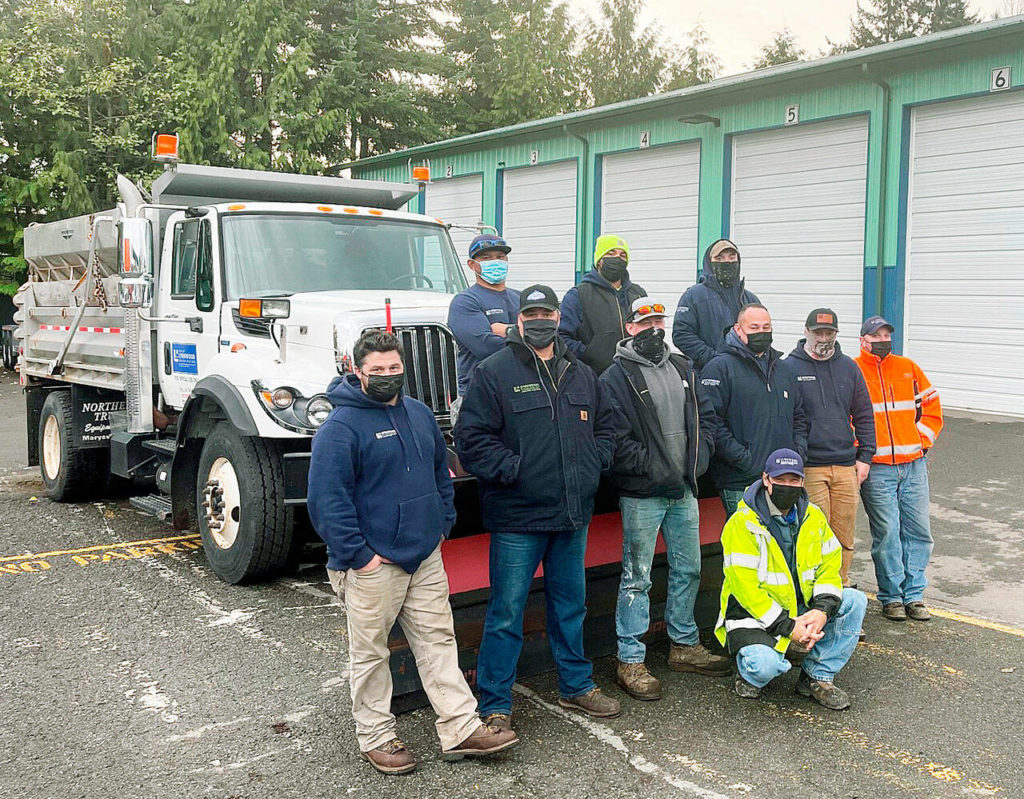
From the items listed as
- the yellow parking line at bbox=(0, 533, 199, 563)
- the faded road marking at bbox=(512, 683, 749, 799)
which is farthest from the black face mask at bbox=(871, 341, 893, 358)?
the yellow parking line at bbox=(0, 533, 199, 563)

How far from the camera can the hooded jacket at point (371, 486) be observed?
4.21m

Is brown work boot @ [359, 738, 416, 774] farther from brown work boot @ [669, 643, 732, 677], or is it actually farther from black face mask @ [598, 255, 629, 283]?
black face mask @ [598, 255, 629, 283]

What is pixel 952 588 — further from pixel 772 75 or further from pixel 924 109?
pixel 772 75

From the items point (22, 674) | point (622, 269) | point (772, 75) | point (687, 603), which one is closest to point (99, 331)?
point (22, 674)

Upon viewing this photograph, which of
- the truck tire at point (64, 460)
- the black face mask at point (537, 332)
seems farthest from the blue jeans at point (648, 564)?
the truck tire at point (64, 460)

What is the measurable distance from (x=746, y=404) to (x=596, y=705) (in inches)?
73.0

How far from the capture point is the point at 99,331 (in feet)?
30.0

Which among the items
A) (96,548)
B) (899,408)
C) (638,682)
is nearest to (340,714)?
(638,682)

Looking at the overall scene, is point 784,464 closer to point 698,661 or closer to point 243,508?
point 698,661

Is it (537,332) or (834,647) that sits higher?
(537,332)

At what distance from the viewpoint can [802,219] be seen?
16250 mm

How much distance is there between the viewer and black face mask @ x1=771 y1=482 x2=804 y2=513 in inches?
199

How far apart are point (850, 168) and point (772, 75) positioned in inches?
73.8

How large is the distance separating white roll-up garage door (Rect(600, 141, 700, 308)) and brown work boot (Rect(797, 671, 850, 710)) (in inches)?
540
